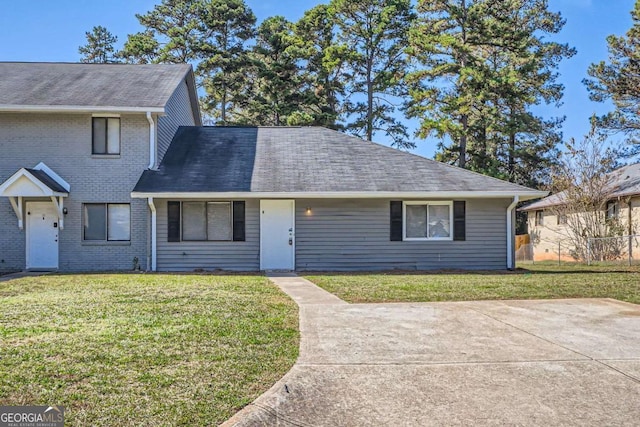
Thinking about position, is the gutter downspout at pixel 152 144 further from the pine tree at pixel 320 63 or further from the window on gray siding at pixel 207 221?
the pine tree at pixel 320 63

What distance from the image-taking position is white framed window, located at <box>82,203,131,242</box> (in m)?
13.6

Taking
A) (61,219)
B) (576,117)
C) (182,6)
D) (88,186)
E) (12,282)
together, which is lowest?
(12,282)

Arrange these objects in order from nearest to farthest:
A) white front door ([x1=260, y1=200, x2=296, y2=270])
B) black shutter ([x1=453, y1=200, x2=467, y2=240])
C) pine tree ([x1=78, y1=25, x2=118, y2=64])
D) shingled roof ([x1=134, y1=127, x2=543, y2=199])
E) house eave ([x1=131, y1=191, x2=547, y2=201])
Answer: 1. house eave ([x1=131, y1=191, x2=547, y2=201])
2. shingled roof ([x1=134, y1=127, x2=543, y2=199])
3. white front door ([x1=260, y1=200, x2=296, y2=270])
4. black shutter ([x1=453, y1=200, x2=467, y2=240])
5. pine tree ([x1=78, y1=25, x2=118, y2=64])

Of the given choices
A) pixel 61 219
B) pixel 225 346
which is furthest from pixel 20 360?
pixel 61 219

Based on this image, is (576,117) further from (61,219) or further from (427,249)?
(61,219)

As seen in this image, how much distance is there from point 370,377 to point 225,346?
149 centimetres

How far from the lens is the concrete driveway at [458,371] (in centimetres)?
329

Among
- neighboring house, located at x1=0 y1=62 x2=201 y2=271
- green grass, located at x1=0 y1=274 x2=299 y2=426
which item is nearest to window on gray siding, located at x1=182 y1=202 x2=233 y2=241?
neighboring house, located at x1=0 y1=62 x2=201 y2=271

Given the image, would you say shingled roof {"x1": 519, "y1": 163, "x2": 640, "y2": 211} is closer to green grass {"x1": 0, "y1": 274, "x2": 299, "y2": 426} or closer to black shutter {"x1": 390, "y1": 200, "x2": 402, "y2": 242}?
black shutter {"x1": 390, "y1": 200, "x2": 402, "y2": 242}

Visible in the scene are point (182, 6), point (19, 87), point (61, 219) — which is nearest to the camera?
point (61, 219)

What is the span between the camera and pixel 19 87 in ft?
47.5

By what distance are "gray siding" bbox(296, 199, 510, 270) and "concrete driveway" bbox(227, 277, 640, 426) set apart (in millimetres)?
7018

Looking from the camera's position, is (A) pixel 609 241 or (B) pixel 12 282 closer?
(B) pixel 12 282

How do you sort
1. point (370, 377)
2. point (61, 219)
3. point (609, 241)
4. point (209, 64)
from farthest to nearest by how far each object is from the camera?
point (209, 64) → point (609, 241) → point (61, 219) → point (370, 377)
